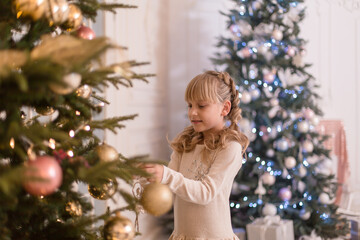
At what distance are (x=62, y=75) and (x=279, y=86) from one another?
2.83 metres

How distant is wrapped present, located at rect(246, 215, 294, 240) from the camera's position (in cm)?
295

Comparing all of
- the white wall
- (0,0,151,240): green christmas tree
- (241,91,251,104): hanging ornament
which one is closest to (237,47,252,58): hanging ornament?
(241,91,251,104): hanging ornament

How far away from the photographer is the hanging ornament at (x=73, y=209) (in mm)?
971

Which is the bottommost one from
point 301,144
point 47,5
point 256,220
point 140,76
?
point 256,220

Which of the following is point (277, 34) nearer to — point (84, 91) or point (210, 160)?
point (210, 160)

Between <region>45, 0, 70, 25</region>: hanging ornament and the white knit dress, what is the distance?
93 cm

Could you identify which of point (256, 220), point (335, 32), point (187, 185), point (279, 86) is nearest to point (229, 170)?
point (187, 185)

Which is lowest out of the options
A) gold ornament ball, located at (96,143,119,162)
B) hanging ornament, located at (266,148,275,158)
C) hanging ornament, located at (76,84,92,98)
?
hanging ornament, located at (266,148,275,158)

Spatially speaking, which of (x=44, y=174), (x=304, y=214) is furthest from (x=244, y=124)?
(x=44, y=174)

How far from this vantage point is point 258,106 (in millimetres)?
3246

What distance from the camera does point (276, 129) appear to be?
331cm

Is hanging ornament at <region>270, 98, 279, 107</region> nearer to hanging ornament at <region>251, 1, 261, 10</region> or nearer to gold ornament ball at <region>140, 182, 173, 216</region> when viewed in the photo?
hanging ornament at <region>251, 1, 261, 10</region>

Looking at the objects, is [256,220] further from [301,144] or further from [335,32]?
[335,32]

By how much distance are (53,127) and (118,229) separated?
1.00 ft
